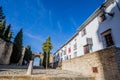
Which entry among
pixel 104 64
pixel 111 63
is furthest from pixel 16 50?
pixel 111 63

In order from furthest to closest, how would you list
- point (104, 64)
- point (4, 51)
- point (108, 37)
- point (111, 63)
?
point (4, 51) < point (108, 37) < point (104, 64) < point (111, 63)

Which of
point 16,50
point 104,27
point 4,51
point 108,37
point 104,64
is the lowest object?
point 104,64

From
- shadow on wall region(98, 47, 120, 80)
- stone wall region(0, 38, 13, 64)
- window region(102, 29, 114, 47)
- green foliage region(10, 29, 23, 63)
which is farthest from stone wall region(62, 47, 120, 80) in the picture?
green foliage region(10, 29, 23, 63)

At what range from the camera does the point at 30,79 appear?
594 centimetres

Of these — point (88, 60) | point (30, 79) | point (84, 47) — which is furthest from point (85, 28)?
point (30, 79)

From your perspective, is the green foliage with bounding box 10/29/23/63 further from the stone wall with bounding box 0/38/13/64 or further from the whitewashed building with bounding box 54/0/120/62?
the whitewashed building with bounding box 54/0/120/62

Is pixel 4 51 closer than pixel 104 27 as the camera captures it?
No

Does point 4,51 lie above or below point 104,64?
above

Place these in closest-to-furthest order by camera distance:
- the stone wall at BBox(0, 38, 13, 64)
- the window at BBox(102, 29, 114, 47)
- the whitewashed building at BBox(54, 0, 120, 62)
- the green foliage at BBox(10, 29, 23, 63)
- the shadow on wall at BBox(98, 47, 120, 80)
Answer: the shadow on wall at BBox(98, 47, 120, 80) → the whitewashed building at BBox(54, 0, 120, 62) → the window at BBox(102, 29, 114, 47) → the stone wall at BBox(0, 38, 13, 64) → the green foliage at BBox(10, 29, 23, 63)

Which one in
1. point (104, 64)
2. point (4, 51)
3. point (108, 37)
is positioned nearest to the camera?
point (104, 64)

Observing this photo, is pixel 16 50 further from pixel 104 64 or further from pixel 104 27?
pixel 104 64

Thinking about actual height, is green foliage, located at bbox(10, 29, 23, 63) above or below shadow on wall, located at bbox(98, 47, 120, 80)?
above

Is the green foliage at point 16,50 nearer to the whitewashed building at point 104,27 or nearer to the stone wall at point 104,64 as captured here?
the whitewashed building at point 104,27

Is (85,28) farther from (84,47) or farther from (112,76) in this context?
(112,76)
